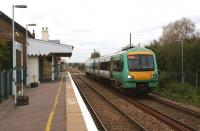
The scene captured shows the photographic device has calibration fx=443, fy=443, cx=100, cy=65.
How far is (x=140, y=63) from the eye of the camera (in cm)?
2414

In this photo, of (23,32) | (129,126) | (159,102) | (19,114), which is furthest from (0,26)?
(129,126)

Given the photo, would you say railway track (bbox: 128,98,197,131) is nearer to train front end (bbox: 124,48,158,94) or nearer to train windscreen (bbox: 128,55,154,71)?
train front end (bbox: 124,48,158,94)

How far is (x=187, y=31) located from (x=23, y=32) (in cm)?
5363

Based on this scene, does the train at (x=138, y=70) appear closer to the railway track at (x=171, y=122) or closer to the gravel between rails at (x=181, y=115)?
the gravel between rails at (x=181, y=115)

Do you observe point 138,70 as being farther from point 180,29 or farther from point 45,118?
point 180,29

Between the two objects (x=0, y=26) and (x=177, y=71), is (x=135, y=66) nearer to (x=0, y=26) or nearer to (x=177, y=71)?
(x=0, y=26)

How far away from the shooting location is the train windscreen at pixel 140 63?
2398 centimetres

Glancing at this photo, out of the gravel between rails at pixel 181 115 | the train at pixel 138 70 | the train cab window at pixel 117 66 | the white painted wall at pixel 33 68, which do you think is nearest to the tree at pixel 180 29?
the white painted wall at pixel 33 68

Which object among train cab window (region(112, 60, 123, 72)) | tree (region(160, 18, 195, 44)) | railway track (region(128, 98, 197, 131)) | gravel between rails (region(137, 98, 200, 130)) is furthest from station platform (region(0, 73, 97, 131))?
tree (region(160, 18, 195, 44))

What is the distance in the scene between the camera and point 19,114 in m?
15.6

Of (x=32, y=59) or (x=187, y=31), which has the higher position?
(x=187, y=31)

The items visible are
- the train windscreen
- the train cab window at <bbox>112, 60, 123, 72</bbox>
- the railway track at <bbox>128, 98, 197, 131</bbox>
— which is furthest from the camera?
the train cab window at <bbox>112, 60, 123, 72</bbox>

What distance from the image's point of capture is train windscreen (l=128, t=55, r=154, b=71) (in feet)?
78.7

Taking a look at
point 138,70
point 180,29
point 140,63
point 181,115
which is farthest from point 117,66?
point 180,29
